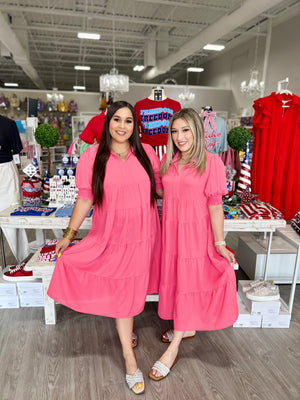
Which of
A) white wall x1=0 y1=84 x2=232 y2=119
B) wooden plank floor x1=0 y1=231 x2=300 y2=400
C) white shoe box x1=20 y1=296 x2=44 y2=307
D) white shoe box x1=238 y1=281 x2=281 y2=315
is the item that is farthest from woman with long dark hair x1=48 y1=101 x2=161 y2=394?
white wall x1=0 y1=84 x2=232 y2=119

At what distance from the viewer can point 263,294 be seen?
247 centimetres

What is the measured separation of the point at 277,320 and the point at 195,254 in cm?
113

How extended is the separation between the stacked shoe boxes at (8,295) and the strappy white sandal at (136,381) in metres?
1.32

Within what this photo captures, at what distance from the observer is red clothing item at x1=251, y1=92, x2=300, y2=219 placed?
3471 mm

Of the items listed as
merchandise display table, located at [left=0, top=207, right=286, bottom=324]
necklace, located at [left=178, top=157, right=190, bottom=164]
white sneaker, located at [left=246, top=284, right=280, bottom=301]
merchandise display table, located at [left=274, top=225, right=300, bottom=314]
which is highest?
necklace, located at [left=178, top=157, right=190, bottom=164]

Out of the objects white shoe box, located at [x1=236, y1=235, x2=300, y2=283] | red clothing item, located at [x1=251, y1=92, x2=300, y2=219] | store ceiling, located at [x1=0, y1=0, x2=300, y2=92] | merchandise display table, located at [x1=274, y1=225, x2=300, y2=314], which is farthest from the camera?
store ceiling, located at [x1=0, y1=0, x2=300, y2=92]

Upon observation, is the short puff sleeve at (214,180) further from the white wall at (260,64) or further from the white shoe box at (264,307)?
the white wall at (260,64)

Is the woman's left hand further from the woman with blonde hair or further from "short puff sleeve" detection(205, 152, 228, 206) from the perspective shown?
"short puff sleeve" detection(205, 152, 228, 206)

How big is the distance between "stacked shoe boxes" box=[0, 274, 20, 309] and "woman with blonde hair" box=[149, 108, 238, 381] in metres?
1.42

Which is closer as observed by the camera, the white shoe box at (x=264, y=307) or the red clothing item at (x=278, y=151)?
the white shoe box at (x=264, y=307)

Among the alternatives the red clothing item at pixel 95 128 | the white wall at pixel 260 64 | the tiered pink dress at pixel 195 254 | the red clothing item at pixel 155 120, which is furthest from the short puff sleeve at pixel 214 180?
the white wall at pixel 260 64

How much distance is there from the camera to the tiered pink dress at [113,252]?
186 cm

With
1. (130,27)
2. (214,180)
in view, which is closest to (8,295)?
(214,180)

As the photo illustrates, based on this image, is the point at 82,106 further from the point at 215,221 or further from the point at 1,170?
the point at 215,221
